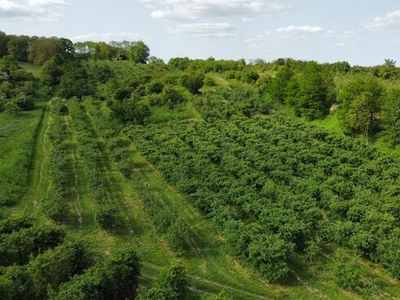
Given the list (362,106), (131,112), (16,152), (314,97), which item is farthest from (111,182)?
(314,97)

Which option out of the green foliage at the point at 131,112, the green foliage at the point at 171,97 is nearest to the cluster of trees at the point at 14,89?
the green foliage at the point at 131,112

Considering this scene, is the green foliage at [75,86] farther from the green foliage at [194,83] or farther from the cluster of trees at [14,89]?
the green foliage at [194,83]

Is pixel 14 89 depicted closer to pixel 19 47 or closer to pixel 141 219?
pixel 19 47

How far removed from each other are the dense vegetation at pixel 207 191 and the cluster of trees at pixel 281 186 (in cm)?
14

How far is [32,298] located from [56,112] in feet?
192

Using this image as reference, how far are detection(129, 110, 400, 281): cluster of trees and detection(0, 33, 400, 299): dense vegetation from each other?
0.47 feet

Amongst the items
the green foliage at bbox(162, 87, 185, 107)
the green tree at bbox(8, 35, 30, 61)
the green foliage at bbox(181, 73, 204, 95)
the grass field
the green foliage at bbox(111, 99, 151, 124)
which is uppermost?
the green tree at bbox(8, 35, 30, 61)

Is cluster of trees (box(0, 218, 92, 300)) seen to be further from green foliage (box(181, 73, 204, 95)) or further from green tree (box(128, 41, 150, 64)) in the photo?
green tree (box(128, 41, 150, 64))

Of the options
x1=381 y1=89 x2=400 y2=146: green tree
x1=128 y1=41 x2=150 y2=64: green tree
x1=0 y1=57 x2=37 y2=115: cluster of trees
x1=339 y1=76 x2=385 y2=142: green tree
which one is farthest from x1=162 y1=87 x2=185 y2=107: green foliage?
x1=128 y1=41 x2=150 y2=64: green tree

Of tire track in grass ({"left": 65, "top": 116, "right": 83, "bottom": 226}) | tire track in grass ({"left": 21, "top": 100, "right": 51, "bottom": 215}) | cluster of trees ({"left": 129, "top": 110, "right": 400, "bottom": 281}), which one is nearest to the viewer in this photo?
cluster of trees ({"left": 129, "top": 110, "right": 400, "bottom": 281})

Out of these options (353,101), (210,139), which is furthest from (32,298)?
(353,101)

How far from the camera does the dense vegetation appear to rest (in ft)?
92.3

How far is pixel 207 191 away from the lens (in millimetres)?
40750

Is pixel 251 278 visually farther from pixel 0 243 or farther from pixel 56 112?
pixel 56 112
